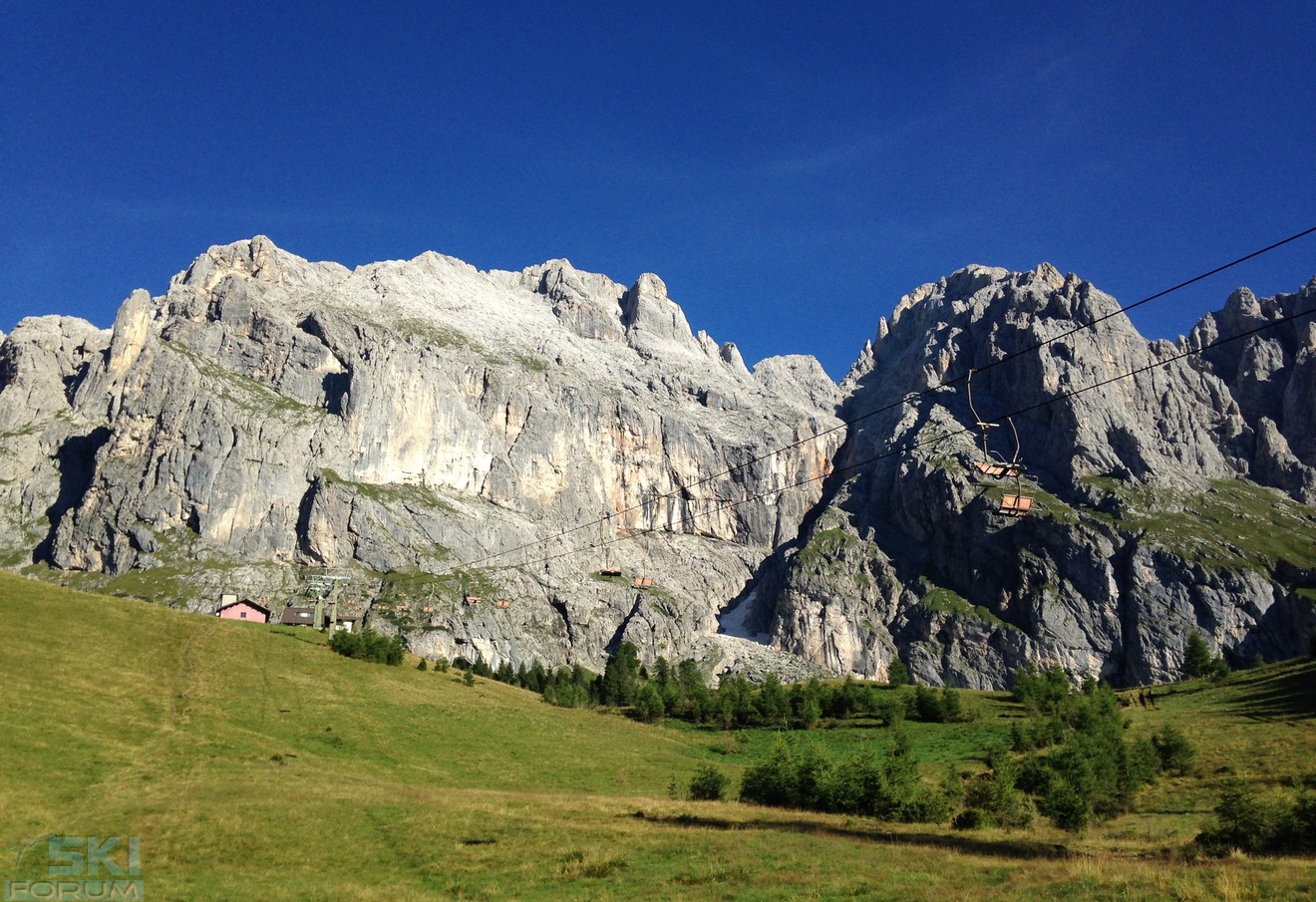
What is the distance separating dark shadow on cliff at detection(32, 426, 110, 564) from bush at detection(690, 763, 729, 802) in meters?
164

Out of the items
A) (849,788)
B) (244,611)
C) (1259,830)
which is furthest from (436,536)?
(1259,830)

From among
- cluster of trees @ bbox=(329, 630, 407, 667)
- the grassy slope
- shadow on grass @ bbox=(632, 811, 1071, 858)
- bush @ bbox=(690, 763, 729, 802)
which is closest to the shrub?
the grassy slope

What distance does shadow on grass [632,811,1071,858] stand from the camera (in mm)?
26797

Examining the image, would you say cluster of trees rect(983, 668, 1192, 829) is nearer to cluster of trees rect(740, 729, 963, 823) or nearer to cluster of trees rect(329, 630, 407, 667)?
cluster of trees rect(740, 729, 963, 823)

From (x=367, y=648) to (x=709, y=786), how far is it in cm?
4241

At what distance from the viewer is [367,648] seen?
2955 inches

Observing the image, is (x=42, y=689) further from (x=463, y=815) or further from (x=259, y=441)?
(x=259, y=441)

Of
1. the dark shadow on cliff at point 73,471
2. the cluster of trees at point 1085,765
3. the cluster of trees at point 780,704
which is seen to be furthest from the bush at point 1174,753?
the dark shadow on cliff at point 73,471

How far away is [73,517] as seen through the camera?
160m

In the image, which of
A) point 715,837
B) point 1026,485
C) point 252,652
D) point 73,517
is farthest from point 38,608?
point 1026,485

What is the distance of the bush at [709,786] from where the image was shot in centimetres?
4356

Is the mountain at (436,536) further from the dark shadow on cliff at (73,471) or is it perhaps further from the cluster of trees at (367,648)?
the cluster of trees at (367,648)

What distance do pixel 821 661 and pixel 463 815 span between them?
168772 mm

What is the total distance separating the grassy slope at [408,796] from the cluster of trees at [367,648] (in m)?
3.64
